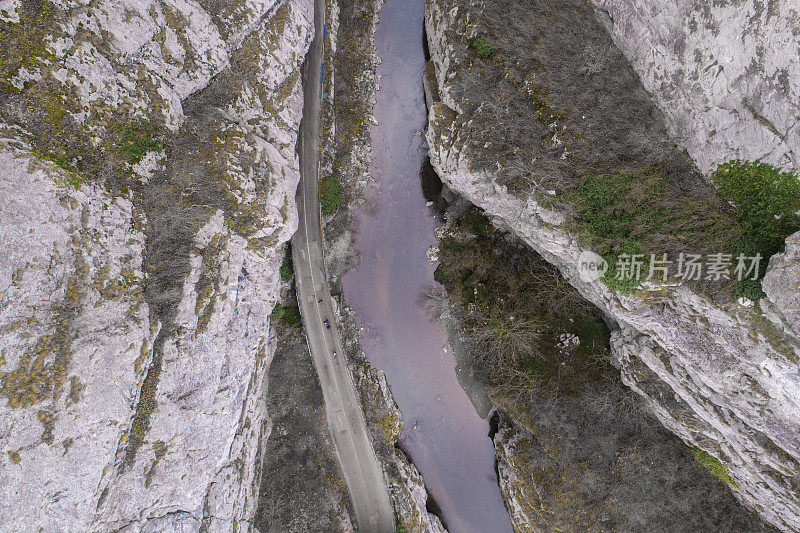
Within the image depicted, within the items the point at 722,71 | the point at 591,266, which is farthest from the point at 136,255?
the point at 722,71

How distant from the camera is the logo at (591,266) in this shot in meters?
13.3

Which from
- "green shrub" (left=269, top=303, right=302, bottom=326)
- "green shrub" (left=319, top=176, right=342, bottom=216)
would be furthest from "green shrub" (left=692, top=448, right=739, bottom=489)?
"green shrub" (left=319, top=176, right=342, bottom=216)

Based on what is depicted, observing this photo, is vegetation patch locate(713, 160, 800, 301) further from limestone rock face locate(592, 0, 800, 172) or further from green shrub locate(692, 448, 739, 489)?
green shrub locate(692, 448, 739, 489)

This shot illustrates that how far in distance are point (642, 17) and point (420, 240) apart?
13.2 metres

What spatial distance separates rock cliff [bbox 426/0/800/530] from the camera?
36.1ft

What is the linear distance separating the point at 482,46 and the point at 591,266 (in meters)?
10.5

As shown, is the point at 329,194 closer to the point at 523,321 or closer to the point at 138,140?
the point at 138,140

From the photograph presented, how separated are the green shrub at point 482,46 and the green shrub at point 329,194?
364 inches

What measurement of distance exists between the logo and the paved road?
1234cm

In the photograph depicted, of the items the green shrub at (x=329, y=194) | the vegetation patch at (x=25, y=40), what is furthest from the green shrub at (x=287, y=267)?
the vegetation patch at (x=25, y=40)

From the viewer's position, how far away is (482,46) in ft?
50.3

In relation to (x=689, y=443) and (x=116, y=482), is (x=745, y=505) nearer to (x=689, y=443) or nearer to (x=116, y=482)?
(x=689, y=443)

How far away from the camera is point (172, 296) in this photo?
1218cm

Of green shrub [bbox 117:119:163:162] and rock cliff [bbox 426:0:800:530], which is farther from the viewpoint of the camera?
green shrub [bbox 117:119:163:162]
